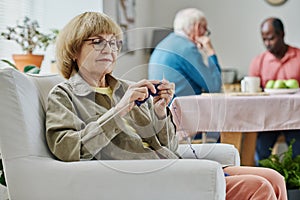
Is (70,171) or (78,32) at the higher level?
(78,32)

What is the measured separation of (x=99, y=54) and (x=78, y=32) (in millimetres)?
106

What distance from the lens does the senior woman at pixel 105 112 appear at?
1641mm

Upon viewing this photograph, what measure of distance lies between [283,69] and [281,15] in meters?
1.40

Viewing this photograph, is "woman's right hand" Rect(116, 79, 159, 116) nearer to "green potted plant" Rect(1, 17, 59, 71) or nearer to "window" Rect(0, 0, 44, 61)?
"green potted plant" Rect(1, 17, 59, 71)

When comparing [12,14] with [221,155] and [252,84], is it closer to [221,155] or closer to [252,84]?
[252,84]

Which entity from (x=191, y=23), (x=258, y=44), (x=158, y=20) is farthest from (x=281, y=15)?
(x=191, y=23)

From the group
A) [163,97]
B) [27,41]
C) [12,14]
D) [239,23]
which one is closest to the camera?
[163,97]

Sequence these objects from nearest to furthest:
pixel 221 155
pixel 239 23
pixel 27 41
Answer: pixel 221 155 → pixel 27 41 → pixel 239 23

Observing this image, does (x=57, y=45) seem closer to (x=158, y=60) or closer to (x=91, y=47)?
(x=91, y=47)

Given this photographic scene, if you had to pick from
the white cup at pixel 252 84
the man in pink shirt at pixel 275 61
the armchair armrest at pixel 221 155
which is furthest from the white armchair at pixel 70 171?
the man in pink shirt at pixel 275 61

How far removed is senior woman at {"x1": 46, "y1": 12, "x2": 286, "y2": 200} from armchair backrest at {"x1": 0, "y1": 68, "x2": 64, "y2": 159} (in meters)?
0.04

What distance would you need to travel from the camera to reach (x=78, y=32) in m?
1.74

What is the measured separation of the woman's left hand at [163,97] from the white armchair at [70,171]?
17 cm

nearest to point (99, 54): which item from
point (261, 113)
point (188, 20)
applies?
point (261, 113)
